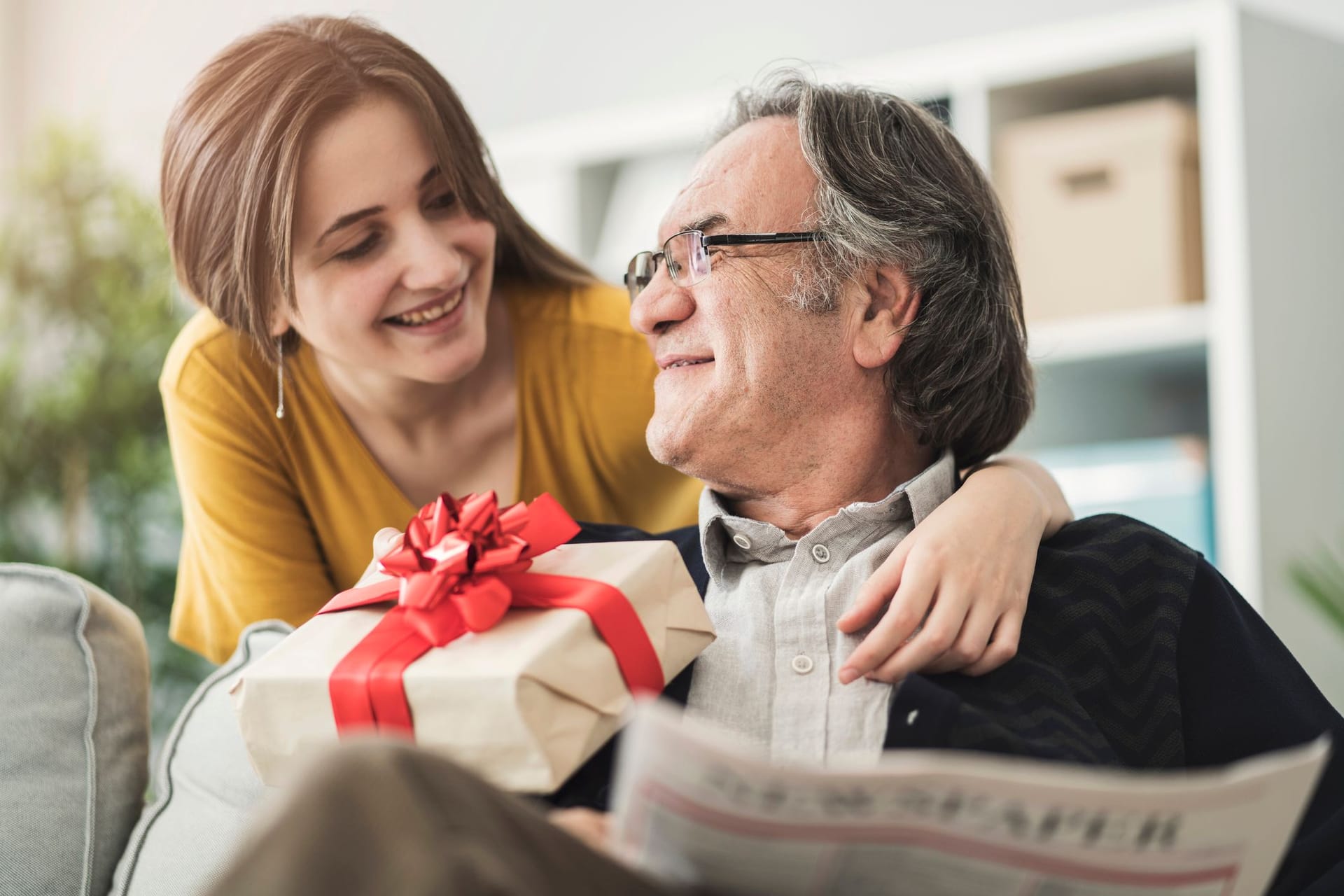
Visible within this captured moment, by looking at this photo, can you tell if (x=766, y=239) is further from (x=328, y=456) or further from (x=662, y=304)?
(x=328, y=456)

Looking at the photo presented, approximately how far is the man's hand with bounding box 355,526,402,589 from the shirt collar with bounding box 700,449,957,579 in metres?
0.34

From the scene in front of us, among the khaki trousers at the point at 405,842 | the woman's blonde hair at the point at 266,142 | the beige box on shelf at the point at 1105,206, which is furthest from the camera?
the beige box on shelf at the point at 1105,206

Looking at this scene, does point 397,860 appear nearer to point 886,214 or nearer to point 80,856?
point 80,856

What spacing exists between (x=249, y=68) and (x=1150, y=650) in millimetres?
1187

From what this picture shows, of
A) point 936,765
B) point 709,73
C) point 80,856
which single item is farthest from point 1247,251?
point 80,856

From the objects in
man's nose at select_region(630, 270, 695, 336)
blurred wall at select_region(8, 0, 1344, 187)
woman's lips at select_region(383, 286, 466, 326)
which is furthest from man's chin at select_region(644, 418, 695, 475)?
blurred wall at select_region(8, 0, 1344, 187)

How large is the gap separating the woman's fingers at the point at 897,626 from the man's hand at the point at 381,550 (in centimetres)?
41

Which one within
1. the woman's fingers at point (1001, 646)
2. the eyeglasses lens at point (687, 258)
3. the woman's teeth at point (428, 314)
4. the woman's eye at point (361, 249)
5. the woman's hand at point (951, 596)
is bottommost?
the woman's fingers at point (1001, 646)

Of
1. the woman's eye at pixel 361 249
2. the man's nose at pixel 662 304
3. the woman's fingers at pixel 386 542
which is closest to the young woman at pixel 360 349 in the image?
the woman's eye at pixel 361 249

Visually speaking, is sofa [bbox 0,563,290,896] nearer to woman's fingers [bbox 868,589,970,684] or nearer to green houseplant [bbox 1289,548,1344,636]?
woman's fingers [bbox 868,589,970,684]

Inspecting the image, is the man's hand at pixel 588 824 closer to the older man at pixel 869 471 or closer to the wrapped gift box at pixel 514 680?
the wrapped gift box at pixel 514 680

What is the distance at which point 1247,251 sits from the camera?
2266 millimetres

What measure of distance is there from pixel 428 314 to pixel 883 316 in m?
0.57

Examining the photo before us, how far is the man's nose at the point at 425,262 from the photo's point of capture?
157 cm
